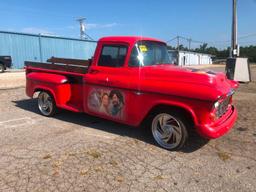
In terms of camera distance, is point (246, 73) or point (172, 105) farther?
point (246, 73)

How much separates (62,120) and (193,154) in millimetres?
3436

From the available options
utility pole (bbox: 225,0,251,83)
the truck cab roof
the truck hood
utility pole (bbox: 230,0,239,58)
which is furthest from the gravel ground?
utility pole (bbox: 230,0,239,58)

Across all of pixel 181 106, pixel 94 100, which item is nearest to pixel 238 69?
pixel 94 100

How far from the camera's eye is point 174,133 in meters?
4.90

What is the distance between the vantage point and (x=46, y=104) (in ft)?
23.7

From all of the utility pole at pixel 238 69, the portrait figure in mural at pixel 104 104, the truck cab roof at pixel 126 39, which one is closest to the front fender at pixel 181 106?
the portrait figure in mural at pixel 104 104

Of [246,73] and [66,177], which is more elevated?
[246,73]

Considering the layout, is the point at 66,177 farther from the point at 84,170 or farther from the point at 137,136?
the point at 137,136

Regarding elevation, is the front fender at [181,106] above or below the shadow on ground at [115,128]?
above

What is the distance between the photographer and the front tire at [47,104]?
7016 mm

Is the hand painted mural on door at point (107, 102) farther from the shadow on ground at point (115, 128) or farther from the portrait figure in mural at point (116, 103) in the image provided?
the shadow on ground at point (115, 128)

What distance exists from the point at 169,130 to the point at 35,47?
26.1 metres

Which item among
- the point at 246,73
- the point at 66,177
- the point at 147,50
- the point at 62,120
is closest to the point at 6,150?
the point at 66,177

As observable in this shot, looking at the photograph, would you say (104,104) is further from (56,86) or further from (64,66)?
(64,66)
